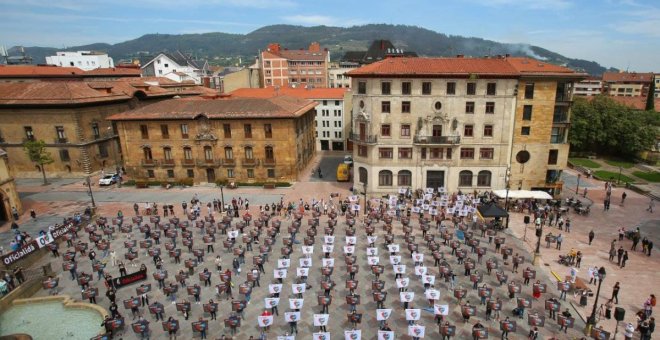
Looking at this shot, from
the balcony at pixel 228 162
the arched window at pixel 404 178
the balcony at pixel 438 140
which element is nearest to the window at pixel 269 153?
the balcony at pixel 228 162

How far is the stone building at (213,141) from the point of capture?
2012 inches

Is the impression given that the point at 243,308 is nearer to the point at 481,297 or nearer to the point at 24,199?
the point at 481,297

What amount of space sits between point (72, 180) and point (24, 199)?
333 inches

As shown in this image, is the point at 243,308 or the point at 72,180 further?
the point at 72,180

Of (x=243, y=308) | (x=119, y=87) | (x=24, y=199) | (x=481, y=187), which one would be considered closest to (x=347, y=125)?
(x=481, y=187)

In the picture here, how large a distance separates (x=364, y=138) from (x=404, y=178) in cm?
688

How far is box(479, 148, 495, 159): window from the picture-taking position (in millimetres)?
45806

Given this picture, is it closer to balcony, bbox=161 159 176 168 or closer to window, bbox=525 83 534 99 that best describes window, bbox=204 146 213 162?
balcony, bbox=161 159 176 168

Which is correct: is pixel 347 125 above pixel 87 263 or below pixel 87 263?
above

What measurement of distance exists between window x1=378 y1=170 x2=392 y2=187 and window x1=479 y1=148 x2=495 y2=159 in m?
10.7

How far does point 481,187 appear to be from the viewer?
47.1 meters

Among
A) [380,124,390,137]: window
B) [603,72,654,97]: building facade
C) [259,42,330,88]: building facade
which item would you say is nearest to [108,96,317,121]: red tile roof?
[380,124,390,137]: window

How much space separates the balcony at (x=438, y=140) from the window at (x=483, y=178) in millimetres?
4984

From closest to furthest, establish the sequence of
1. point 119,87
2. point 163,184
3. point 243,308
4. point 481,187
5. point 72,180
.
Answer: point 243,308 → point 481,187 → point 163,184 → point 72,180 → point 119,87
